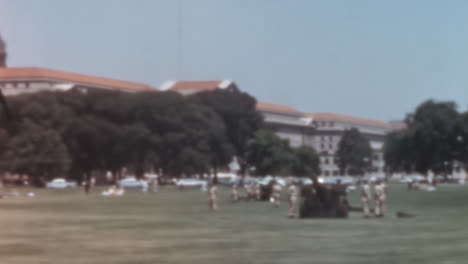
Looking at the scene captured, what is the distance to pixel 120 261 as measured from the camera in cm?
1931

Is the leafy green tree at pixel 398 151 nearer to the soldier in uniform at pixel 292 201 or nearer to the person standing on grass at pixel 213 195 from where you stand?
the person standing on grass at pixel 213 195

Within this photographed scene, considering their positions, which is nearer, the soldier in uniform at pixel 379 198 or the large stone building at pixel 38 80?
the soldier in uniform at pixel 379 198

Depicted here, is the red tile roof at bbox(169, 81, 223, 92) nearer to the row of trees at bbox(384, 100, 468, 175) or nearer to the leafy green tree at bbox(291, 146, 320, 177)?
the leafy green tree at bbox(291, 146, 320, 177)

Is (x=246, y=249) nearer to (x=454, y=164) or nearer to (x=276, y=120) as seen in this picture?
(x=454, y=164)

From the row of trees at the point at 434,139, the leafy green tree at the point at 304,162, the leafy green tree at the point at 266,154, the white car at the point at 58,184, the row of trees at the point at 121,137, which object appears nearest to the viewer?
the row of trees at the point at 121,137

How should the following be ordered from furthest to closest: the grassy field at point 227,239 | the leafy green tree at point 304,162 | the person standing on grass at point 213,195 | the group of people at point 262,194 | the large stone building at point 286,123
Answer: the large stone building at point 286,123, the leafy green tree at point 304,162, the person standing on grass at point 213,195, the group of people at point 262,194, the grassy field at point 227,239

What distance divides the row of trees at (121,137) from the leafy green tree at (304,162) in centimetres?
1343

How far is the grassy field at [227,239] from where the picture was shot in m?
20.3

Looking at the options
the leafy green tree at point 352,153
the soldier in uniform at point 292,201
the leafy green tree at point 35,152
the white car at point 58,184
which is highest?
the leafy green tree at point 352,153

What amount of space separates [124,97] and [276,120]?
83153mm

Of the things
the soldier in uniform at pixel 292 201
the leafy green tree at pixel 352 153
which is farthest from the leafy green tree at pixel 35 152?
the leafy green tree at pixel 352 153

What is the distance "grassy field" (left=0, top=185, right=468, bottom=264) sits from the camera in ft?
66.7

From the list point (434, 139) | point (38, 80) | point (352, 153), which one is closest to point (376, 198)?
point (434, 139)

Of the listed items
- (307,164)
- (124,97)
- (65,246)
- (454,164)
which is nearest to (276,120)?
(307,164)
